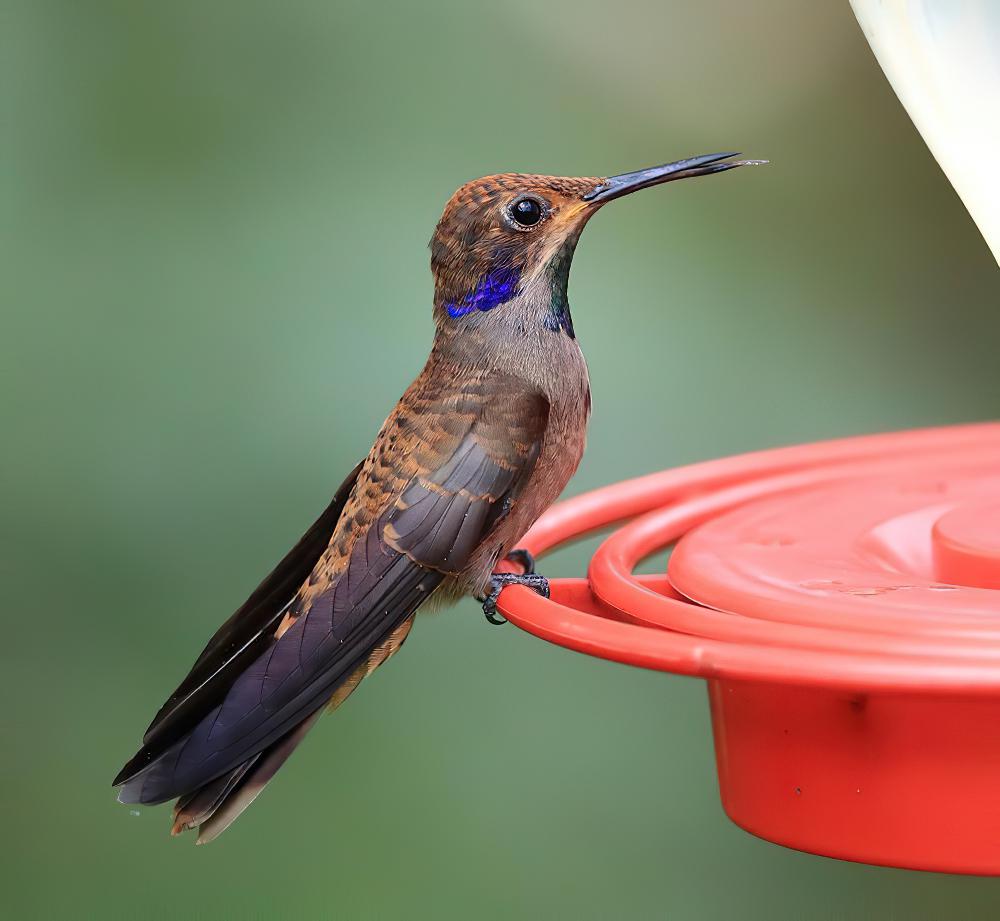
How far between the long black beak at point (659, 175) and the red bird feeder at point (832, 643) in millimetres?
416

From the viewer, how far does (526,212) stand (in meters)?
1.92

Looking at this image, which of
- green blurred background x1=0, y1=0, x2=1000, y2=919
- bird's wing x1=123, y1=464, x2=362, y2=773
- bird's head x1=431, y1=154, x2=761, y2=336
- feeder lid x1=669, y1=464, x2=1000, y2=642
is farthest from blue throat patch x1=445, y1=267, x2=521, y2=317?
green blurred background x1=0, y1=0, x2=1000, y2=919

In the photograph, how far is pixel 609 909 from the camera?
3.00 metres

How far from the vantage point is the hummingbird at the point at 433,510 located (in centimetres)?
160

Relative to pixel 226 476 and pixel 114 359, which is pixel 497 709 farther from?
pixel 114 359

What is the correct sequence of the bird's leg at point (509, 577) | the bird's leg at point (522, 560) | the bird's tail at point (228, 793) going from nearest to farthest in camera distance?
the bird's tail at point (228, 793) → the bird's leg at point (509, 577) → the bird's leg at point (522, 560)

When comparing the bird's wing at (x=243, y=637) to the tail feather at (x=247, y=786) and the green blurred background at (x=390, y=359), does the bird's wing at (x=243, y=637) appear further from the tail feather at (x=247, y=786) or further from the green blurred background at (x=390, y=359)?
the green blurred background at (x=390, y=359)

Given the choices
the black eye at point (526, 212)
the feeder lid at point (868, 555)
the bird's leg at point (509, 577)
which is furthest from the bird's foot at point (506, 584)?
the black eye at point (526, 212)

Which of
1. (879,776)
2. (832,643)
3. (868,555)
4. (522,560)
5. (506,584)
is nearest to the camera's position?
(832,643)

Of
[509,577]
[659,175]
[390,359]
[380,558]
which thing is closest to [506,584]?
[380,558]

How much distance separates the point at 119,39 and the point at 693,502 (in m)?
1.84

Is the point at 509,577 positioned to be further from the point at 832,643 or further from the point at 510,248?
the point at 832,643

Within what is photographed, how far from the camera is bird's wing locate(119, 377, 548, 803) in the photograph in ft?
5.16

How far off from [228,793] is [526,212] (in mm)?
900
